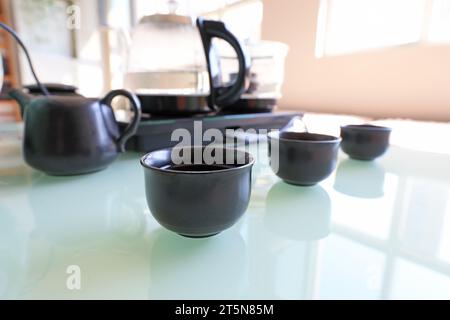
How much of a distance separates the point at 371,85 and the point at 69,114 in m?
1.56

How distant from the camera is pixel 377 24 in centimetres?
159

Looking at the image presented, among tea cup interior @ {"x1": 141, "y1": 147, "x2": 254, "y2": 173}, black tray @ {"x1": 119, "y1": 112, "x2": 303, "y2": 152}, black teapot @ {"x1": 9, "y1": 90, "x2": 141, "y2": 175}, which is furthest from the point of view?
black tray @ {"x1": 119, "y1": 112, "x2": 303, "y2": 152}

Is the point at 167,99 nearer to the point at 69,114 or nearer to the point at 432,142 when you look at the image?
the point at 69,114

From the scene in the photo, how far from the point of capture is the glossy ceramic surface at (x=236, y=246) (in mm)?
206

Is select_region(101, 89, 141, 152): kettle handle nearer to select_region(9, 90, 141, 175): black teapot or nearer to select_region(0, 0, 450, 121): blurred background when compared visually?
select_region(9, 90, 141, 175): black teapot

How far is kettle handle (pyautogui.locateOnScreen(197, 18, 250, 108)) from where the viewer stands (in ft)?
1.90

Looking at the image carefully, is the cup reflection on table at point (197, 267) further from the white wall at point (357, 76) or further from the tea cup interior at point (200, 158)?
the white wall at point (357, 76)

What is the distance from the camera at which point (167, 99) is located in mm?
607

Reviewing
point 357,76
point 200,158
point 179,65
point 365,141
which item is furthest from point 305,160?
point 357,76

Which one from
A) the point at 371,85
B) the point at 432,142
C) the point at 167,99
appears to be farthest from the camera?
the point at 371,85

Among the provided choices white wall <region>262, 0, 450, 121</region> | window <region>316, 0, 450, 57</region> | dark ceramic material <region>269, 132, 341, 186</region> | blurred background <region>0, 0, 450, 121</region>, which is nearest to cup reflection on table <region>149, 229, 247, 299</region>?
dark ceramic material <region>269, 132, 341, 186</region>

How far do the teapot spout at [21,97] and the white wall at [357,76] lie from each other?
61.4 inches
